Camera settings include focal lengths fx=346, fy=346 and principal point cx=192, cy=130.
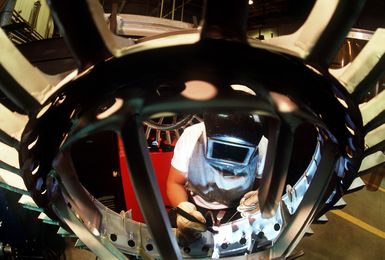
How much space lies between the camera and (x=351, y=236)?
3.44 metres

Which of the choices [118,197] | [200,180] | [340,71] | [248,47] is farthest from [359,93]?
[118,197]

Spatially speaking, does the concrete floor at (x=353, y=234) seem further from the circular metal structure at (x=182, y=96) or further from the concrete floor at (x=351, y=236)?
the circular metal structure at (x=182, y=96)

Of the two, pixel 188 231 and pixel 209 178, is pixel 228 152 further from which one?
pixel 209 178

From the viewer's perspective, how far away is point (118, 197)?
2201 mm

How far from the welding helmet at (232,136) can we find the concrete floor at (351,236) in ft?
5.21

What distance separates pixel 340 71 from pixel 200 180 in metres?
1.55

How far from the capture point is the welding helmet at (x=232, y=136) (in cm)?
142

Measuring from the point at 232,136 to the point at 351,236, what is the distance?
2686mm

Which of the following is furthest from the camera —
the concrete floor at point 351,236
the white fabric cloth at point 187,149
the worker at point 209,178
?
the concrete floor at point 351,236

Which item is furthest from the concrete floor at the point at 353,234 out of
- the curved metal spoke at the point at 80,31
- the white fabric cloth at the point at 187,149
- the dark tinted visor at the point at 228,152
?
the curved metal spoke at the point at 80,31

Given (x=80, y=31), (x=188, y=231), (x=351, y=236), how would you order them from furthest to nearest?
1. (x=351, y=236)
2. (x=188, y=231)
3. (x=80, y=31)

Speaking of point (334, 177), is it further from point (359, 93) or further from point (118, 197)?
point (118, 197)

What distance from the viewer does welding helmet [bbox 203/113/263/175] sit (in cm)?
142

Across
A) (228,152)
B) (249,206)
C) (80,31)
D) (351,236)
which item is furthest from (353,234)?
(80,31)
